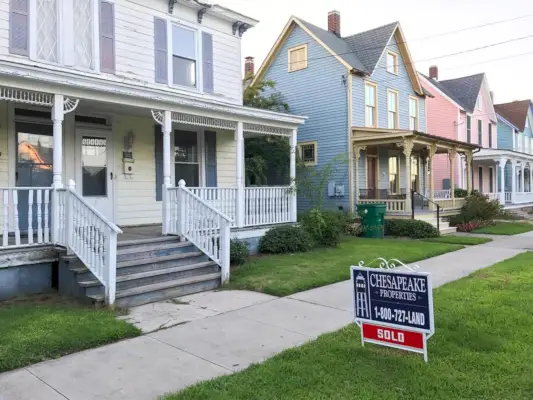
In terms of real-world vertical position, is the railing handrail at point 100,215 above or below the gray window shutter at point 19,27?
below

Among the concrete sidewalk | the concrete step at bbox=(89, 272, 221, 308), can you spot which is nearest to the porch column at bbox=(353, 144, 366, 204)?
the concrete sidewalk

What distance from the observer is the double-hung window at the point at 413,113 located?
20.3 m

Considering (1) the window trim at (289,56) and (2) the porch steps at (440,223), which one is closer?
(2) the porch steps at (440,223)

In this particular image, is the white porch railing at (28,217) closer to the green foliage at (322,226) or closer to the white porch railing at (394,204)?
the green foliage at (322,226)

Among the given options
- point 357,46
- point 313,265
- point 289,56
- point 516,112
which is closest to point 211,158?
point 313,265

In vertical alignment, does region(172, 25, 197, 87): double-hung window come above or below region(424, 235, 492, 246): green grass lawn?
above

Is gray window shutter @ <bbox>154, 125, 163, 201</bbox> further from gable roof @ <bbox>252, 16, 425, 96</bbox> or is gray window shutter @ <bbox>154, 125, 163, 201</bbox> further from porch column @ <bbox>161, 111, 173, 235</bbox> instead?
gable roof @ <bbox>252, 16, 425, 96</bbox>

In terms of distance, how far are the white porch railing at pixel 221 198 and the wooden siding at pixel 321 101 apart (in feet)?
23.6

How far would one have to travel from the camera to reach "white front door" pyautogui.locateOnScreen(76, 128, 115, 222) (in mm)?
9531

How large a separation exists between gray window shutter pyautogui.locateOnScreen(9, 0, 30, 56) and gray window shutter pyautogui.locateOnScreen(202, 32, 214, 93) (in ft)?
13.7

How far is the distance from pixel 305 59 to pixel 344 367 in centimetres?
1596

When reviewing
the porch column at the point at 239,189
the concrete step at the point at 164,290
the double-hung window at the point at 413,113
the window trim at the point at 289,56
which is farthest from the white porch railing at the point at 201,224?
the double-hung window at the point at 413,113

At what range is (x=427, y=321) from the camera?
3992 millimetres

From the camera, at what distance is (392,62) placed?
754 inches
